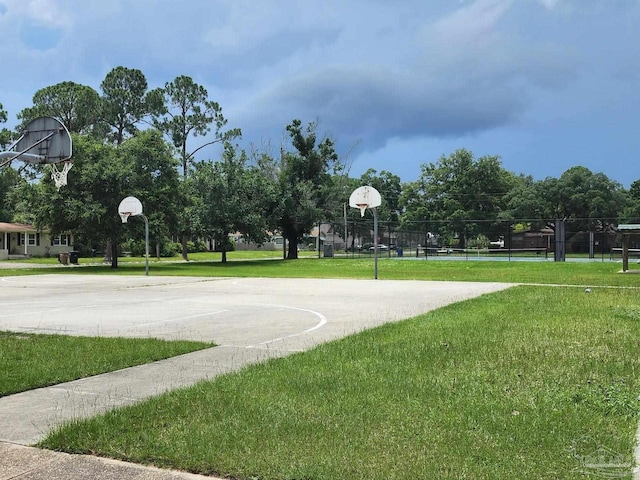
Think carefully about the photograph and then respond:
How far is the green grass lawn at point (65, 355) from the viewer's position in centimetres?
616

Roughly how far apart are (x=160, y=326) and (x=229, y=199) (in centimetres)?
3347

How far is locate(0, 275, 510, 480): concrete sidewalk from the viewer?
409 centimetres

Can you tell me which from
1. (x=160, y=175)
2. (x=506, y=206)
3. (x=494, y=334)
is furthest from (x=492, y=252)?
(x=494, y=334)

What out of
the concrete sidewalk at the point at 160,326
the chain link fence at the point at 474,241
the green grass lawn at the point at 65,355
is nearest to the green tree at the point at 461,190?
the chain link fence at the point at 474,241

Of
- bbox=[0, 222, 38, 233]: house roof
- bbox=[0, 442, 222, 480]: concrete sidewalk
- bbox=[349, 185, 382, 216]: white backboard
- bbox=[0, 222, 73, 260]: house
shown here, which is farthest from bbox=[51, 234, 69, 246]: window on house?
bbox=[0, 442, 222, 480]: concrete sidewalk

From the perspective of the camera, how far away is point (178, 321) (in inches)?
438

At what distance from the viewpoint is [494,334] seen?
8.61m

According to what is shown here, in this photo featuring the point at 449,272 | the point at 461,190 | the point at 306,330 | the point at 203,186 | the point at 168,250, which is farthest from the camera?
the point at 461,190

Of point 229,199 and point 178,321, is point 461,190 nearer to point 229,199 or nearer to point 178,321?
point 229,199

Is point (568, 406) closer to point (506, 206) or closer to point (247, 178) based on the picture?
point (247, 178)

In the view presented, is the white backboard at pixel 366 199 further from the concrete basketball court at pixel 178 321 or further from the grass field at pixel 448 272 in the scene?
the concrete basketball court at pixel 178 321

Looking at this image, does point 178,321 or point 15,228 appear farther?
point 15,228

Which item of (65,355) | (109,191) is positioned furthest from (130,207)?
(65,355)

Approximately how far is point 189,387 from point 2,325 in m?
6.36
